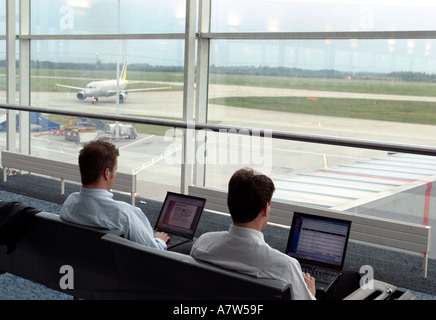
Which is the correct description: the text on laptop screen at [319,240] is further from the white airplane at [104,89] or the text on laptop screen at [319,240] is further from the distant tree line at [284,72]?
the white airplane at [104,89]

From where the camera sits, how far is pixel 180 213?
122 inches

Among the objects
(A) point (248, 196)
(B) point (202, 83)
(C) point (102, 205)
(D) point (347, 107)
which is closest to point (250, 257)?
(A) point (248, 196)

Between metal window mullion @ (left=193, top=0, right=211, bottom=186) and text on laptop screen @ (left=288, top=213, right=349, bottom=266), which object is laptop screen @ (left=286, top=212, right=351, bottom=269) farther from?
metal window mullion @ (left=193, top=0, right=211, bottom=186)

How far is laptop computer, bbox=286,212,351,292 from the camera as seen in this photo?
2.43 m

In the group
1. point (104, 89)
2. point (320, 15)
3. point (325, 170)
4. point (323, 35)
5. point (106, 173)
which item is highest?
point (320, 15)

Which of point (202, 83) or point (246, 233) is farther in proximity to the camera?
point (202, 83)

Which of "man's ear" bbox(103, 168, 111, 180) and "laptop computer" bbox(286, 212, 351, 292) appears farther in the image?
"man's ear" bbox(103, 168, 111, 180)

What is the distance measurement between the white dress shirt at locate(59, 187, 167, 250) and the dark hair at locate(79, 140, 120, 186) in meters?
0.07

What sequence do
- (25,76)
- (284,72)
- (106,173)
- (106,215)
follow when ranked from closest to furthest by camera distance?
(106,215) < (106,173) < (284,72) < (25,76)

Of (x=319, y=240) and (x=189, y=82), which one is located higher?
(x=189, y=82)

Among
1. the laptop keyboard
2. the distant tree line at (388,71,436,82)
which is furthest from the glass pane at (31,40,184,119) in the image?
the laptop keyboard

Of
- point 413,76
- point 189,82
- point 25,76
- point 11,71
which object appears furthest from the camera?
point 25,76

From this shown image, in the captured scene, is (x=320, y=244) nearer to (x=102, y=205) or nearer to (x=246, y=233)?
(x=246, y=233)

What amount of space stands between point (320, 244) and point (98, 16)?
19.0 feet
